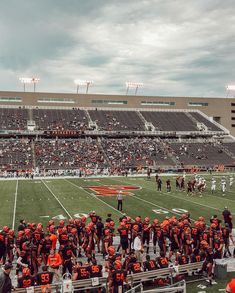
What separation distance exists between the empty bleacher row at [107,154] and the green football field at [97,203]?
61.0 feet

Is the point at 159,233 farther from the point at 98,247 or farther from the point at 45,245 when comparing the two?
the point at 45,245

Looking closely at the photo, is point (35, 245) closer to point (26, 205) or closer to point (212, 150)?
point (26, 205)

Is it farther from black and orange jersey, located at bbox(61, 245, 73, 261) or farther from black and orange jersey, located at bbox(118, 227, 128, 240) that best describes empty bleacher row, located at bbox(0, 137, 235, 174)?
black and orange jersey, located at bbox(61, 245, 73, 261)

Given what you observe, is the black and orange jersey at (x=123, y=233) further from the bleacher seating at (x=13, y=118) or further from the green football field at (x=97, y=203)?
the bleacher seating at (x=13, y=118)

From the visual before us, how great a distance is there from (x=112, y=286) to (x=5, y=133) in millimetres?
53329

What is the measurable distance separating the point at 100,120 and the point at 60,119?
6975 millimetres

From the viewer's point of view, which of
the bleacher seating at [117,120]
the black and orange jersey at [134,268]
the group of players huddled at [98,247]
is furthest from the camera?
the bleacher seating at [117,120]

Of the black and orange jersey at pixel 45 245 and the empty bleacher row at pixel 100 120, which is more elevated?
the empty bleacher row at pixel 100 120

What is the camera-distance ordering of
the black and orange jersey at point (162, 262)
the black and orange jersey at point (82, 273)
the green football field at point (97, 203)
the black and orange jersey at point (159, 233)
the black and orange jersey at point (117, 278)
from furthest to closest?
the green football field at point (97, 203) < the black and orange jersey at point (159, 233) < the black and orange jersey at point (162, 262) < the black and orange jersey at point (82, 273) < the black and orange jersey at point (117, 278)

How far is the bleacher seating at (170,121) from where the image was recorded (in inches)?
2653

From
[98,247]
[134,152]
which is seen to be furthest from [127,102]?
[98,247]

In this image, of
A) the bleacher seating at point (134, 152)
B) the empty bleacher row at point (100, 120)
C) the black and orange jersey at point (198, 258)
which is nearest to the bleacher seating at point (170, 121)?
the empty bleacher row at point (100, 120)

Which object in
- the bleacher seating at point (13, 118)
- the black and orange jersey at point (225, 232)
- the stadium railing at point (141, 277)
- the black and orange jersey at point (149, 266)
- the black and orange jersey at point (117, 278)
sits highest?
the bleacher seating at point (13, 118)

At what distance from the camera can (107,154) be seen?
54469 millimetres
